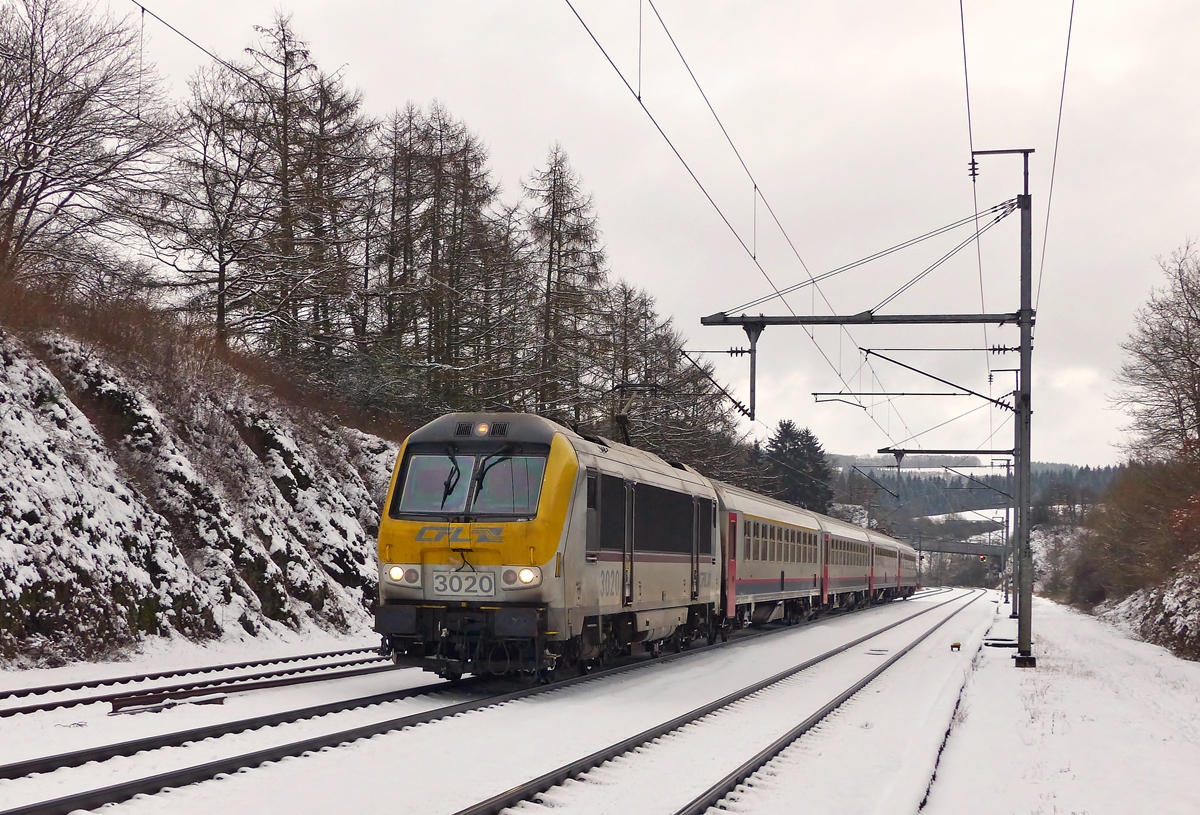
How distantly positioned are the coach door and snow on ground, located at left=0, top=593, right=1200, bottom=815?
1198 mm

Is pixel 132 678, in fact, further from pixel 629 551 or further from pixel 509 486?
pixel 629 551

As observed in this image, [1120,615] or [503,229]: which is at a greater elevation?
[503,229]

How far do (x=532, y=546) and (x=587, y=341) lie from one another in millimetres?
26468

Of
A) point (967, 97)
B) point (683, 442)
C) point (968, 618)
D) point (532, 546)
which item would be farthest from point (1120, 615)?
point (532, 546)

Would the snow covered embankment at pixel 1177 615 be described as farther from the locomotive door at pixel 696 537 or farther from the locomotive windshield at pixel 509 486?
the locomotive windshield at pixel 509 486

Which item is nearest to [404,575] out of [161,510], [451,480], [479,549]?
[479,549]

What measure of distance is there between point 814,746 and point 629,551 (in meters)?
5.41

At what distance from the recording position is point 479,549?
13648mm

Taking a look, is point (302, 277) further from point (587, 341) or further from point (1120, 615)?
point (1120, 615)

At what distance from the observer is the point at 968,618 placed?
139 ft

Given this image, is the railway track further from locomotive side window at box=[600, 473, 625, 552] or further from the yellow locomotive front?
locomotive side window at box=[600, 473, 625, 552]

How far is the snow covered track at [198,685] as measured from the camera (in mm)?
11344

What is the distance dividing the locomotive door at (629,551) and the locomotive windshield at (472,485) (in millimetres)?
2514

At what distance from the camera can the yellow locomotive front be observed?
1350 centimetres
